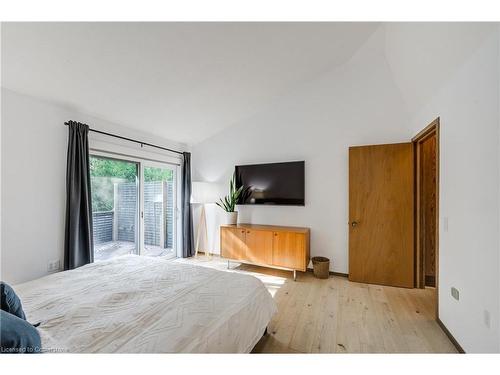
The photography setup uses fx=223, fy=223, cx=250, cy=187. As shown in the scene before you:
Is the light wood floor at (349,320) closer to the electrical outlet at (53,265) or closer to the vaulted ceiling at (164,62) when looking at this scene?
the electrical outlet at (53,265)

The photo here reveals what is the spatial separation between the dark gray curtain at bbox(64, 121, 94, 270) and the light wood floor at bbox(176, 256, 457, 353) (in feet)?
7.49

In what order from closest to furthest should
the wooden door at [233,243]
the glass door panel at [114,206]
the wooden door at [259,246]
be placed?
the glass door panel at [114,206]
the wooden door at [259,246]
the wooden door at [233,243]

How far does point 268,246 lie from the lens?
11.2 feet

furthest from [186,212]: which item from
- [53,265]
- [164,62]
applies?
[164,62]

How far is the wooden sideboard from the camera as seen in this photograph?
3211 millimetres

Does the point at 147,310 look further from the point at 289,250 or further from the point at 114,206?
the point at 114,206

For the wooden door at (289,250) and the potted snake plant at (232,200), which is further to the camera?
the potted snake plant at (232,200)

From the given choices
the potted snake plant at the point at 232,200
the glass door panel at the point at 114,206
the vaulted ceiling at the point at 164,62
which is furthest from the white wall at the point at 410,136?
the glass door panel at the point at 114,206

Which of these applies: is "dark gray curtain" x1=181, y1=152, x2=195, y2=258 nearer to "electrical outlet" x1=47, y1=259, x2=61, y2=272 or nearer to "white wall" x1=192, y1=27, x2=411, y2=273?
"white wall" x1=192, y1=27, x2=411, y2=273

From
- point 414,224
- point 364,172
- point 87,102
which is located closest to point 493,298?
point 414,224

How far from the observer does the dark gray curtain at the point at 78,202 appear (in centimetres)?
255

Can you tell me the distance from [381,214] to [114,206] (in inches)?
151

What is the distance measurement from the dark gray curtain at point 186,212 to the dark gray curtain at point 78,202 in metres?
1.70

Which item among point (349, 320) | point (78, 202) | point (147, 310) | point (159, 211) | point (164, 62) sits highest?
point (164, 62)
